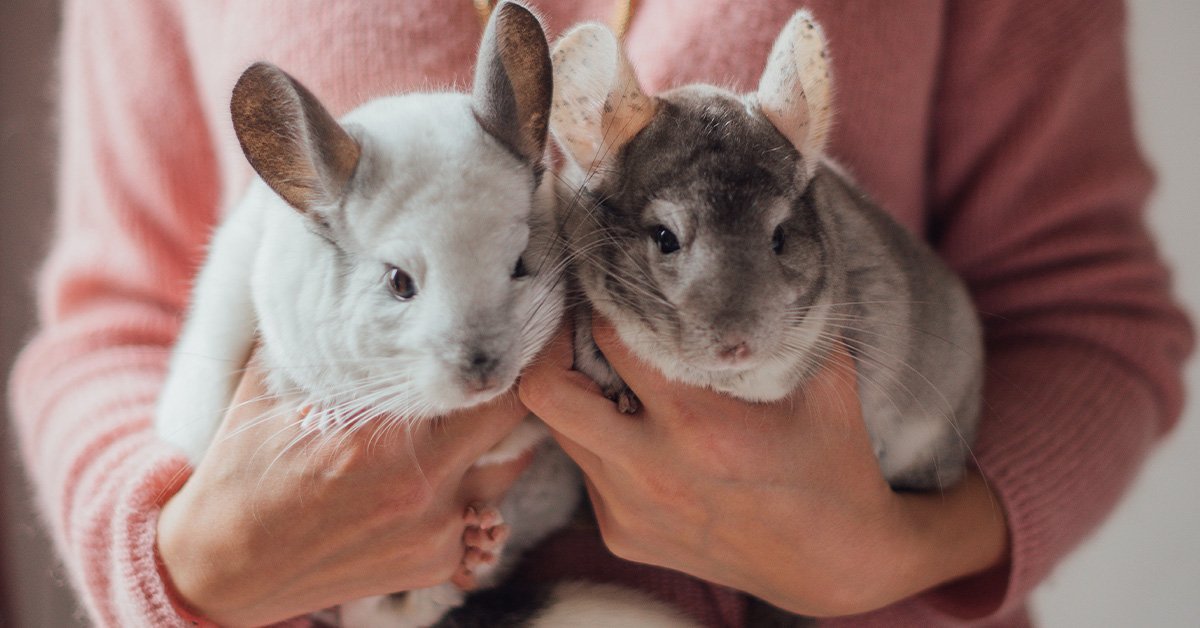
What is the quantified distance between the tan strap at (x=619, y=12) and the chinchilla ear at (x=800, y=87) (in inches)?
12.8

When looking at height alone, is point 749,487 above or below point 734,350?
below

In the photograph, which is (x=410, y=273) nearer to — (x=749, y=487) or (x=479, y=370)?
(x=479, y=370)

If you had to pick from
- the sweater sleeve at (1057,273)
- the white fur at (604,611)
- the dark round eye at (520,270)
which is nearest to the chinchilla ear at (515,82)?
the dark round eye at (520,270)

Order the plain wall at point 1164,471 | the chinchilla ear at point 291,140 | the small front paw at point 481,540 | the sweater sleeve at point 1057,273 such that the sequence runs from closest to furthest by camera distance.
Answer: the chinchilla ear at point 291,140, the small front paw at point 481,540, the sweater sleeve at point 1057,273, the plain wall at point 1164,471

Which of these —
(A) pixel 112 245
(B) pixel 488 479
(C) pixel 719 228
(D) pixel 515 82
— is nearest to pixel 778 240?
(C) pixel 719 228

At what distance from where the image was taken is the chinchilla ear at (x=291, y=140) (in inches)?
32.2

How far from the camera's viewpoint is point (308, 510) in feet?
3.48

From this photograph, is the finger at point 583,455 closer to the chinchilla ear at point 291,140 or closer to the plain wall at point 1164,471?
the chinchilla ear at point 291,140

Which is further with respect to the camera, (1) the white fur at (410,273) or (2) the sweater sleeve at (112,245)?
(2) the sweater sleeve at (112,245)

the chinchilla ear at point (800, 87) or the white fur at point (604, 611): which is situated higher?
the chinchilla ear at point (800, 87)

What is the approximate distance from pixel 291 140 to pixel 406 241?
0.15m

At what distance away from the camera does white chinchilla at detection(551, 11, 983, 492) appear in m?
0.95

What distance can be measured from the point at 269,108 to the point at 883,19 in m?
0.88

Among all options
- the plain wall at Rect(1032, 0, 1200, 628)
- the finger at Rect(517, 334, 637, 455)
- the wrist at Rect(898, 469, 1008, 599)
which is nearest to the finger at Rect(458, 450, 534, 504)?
the finger at Rect(517, 334, 637, 455)
